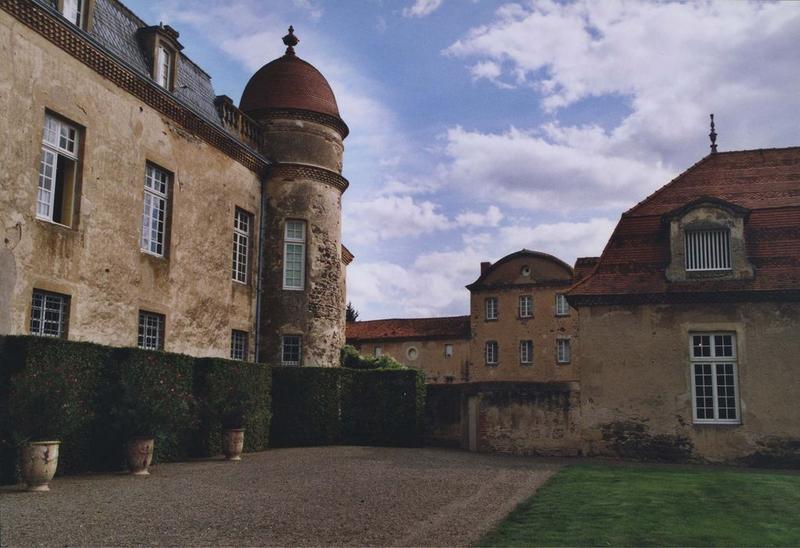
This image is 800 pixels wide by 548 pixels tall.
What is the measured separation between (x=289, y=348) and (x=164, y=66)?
27.7ft

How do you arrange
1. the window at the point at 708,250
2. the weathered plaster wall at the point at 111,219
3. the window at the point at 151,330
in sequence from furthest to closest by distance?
the window at the point at 708,250 < the window at the point at 151,330 < the weathered plaster wall at the point at 111,219

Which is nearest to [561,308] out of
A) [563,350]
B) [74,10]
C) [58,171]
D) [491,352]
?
[563,350]

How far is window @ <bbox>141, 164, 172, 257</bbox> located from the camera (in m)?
16.7

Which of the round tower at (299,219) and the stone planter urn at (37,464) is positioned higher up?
the round tower at (299,219)

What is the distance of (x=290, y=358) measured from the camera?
830 inches

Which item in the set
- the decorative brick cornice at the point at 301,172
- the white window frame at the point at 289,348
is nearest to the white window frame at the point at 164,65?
the decorative brick cornice at the point at 301,172

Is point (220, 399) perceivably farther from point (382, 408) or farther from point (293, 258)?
point (293, 258)

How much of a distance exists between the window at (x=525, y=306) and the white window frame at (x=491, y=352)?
2.39 metres

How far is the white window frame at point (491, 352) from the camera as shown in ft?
142

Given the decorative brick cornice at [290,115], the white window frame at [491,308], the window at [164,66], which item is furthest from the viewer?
the white window frame at [491,308]

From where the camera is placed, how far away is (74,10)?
48.8 feet

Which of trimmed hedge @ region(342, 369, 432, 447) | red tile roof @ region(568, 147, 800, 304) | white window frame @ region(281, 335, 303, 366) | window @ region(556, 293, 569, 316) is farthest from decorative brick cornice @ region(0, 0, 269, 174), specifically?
window @ region(556, 293, 569, 316)

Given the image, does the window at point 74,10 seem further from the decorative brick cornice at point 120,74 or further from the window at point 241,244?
the window at point 241,244

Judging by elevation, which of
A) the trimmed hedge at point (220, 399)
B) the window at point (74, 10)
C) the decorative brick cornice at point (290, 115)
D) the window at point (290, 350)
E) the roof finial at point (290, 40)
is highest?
the roof finial at point (290, 40)
